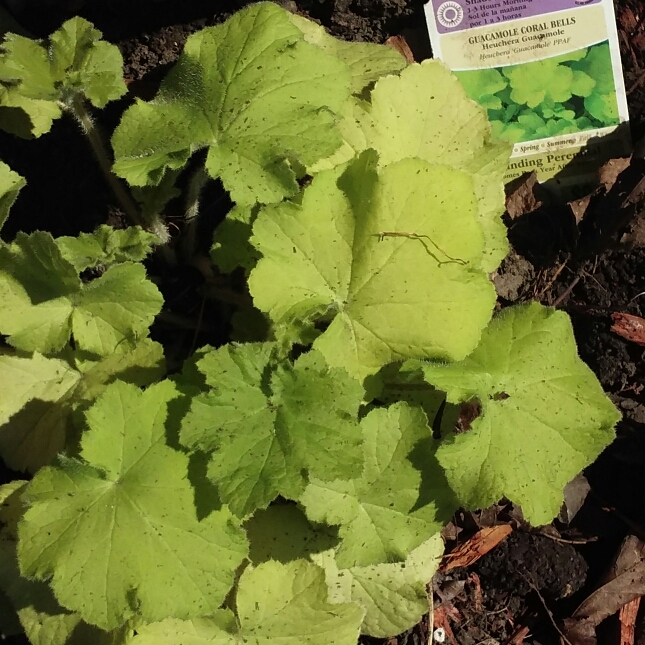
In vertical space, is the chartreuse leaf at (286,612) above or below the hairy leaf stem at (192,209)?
below

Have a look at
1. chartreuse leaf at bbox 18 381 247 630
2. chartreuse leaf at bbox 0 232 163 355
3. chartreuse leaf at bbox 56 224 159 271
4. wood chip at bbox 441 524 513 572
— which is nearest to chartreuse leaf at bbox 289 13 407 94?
chartreuse leaf at bbox 56 224 159 271

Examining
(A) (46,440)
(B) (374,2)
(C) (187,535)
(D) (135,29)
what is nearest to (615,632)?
(C) (187,535)

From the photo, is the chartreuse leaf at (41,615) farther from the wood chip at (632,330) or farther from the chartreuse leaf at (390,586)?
the wood chip at (632,330)

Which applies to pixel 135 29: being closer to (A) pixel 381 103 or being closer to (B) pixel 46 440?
(A) pixel 381 103

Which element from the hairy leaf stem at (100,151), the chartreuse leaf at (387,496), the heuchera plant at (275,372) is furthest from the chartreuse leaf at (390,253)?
the hairy leaf stem at (100,151)

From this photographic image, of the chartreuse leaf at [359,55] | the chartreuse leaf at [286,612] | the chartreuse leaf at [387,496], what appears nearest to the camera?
the chartreuse leaf at [387,496]

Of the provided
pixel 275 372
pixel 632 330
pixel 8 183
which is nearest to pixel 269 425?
pixel 275 372
